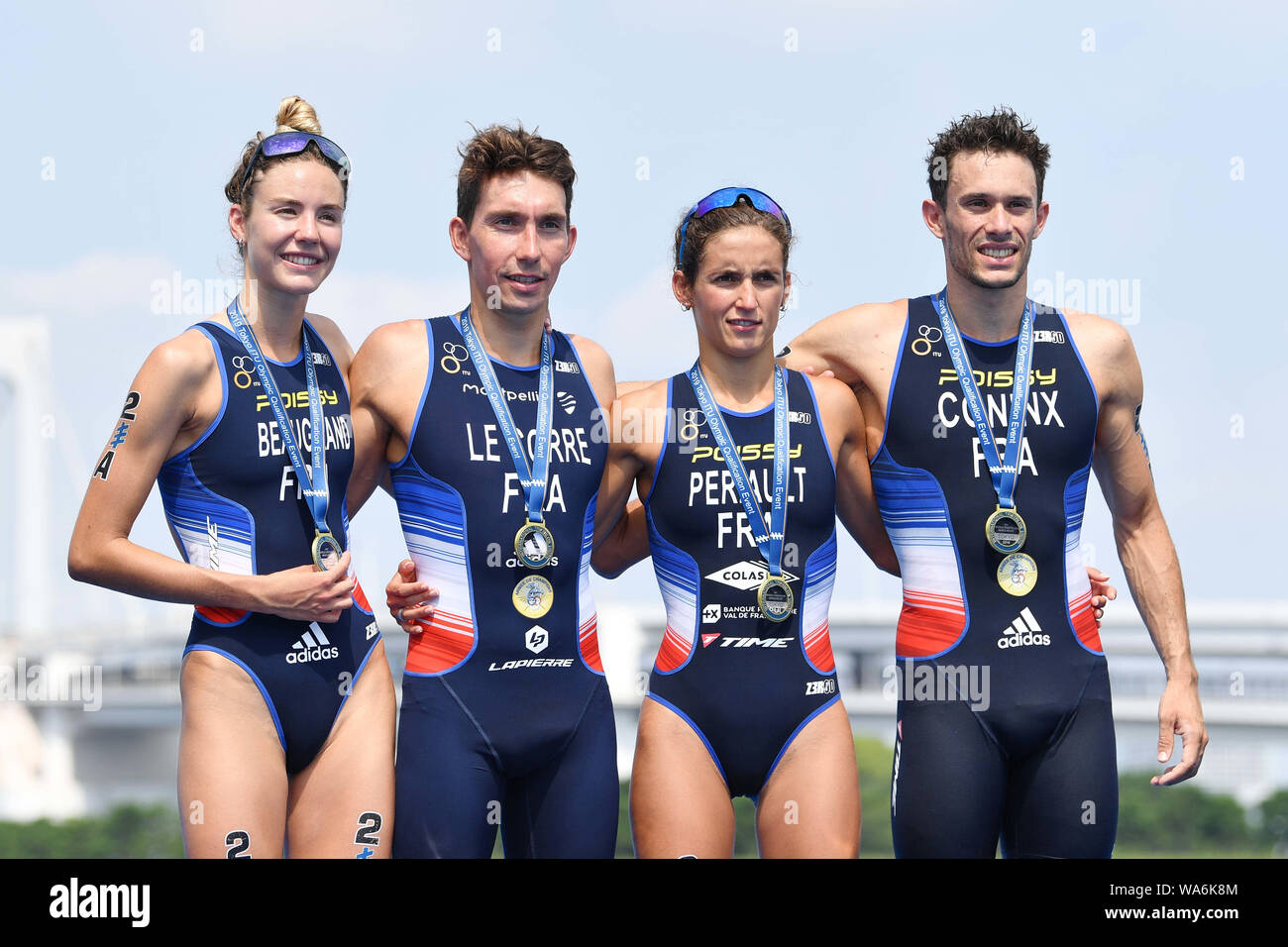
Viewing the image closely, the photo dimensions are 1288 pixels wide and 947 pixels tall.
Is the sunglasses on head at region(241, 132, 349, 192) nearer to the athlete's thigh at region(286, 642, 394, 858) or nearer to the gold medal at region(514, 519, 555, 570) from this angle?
the gold medal at region(514, 519, 555, 570)

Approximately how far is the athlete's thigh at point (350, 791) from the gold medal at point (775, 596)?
1.63 metres

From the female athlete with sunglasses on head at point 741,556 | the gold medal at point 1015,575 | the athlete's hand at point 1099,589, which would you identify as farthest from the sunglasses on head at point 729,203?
the athlete's hand at point 1099,589

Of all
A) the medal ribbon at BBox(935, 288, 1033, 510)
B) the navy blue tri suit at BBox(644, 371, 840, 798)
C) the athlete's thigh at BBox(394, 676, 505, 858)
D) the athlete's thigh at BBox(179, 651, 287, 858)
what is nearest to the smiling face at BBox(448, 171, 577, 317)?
the navy blue tri suit at BBox(644, 371, 840, 798)

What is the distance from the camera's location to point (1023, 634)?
628 cm

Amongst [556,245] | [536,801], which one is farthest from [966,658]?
[556,245]

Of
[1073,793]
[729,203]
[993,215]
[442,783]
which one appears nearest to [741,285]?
[729,203]

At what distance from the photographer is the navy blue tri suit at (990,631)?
6164 mm

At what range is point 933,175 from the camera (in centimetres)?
658

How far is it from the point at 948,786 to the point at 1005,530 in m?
1.14

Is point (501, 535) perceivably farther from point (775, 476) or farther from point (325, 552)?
point (775, 476)

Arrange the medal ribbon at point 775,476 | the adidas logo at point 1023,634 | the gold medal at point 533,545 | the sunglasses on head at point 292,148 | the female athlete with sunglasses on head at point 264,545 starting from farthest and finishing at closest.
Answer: the adidas logo at point 1023,634 < the medal ribbon at point 775,476 < the gold medal at point 533,545 < the sunglasses on head at point 292,148 < the female athlete with sunglasses on head at point 264,545

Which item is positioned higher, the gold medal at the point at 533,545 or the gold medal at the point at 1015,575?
the gold medal at the point at 533,545

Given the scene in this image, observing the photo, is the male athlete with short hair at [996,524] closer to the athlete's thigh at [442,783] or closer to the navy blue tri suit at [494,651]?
the navy blue tri suit at [494,651]
